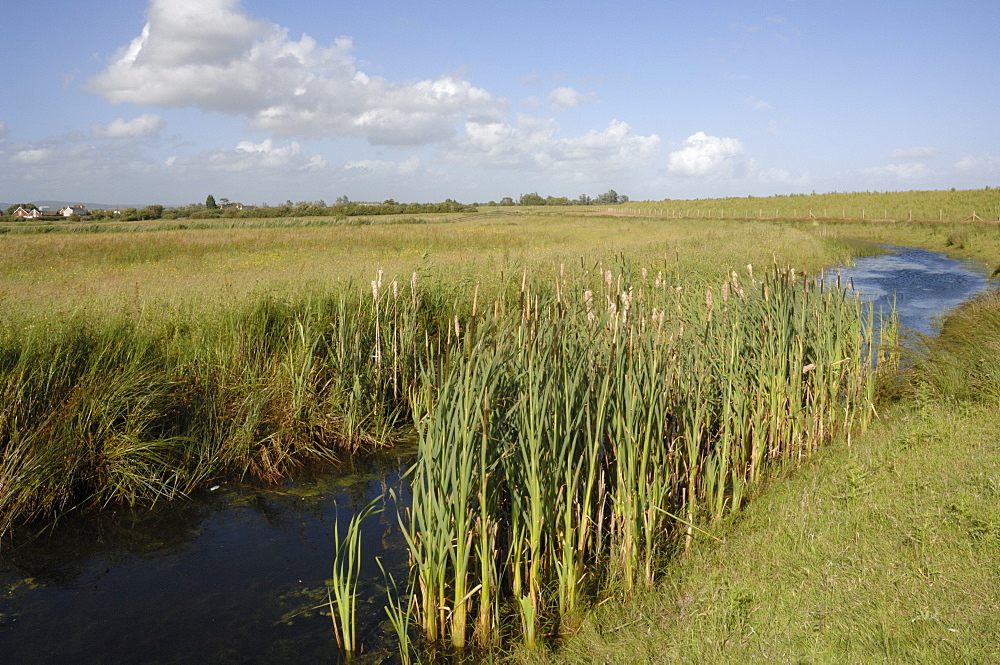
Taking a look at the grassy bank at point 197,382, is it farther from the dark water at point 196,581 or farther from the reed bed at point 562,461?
the reed bed at point 562,461

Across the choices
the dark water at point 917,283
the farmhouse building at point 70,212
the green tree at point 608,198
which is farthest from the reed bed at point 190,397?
the green tree at point 608,198

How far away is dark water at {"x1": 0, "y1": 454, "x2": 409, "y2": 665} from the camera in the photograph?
370 centimetres

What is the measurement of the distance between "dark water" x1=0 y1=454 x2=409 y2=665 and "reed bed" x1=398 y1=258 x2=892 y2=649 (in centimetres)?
74

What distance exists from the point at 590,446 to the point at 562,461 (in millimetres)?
223

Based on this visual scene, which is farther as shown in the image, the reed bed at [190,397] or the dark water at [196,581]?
the reed bed at [190,397]

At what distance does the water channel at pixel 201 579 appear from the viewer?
370 centimetres

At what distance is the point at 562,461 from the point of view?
10.9 ft

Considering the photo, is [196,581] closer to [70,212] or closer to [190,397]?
[190,397]

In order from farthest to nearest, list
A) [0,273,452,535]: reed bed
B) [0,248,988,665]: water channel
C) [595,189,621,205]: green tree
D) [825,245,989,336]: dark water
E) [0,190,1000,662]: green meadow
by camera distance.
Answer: [595,189,621,205]: green tree, [825,245,989,336]: dark water, [0,273,452,535]: reed bed, [0,248,988,665]: water channel, [0,190,1000,662]: green meadow

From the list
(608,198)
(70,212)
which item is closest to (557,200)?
(608,198)

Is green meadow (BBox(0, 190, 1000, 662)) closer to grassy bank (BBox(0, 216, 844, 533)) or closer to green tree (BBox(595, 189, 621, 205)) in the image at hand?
grassy bank (BBox(0, 216, 844, 533))

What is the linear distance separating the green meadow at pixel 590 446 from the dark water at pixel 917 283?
4.72 metres

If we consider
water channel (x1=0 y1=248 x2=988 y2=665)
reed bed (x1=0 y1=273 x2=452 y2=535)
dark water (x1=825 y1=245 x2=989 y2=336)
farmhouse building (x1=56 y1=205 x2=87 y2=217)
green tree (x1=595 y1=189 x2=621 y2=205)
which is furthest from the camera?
green tree (x1=595 y1=189 x2=621 y2=205)

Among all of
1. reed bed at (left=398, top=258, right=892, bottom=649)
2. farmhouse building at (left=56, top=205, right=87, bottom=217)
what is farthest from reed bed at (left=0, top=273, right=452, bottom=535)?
farmhouse building at (left=56, top=205, right=87, bottom=217)
